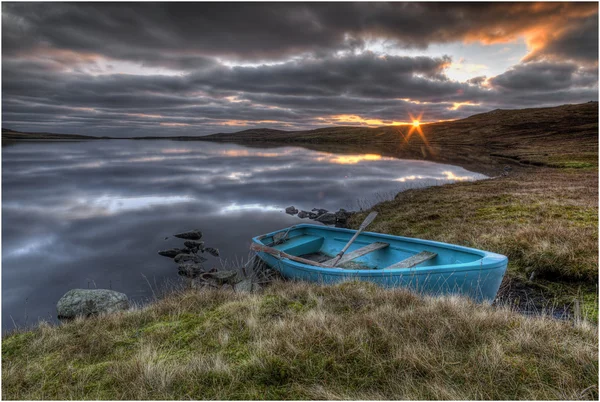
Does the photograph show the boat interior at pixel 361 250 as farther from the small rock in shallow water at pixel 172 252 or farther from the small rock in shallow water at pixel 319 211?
the small rock in shallow water at pixel 319 211

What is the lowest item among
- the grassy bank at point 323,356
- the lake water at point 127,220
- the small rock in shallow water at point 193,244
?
the lake water at point 127,220

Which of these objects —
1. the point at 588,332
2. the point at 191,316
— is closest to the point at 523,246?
the point at 588,332

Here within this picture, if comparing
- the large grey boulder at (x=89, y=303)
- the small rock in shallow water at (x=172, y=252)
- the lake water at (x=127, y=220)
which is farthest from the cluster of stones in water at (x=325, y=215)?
the large grey boulder at (x=89, y=303)

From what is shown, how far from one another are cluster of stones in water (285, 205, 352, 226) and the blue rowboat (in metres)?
7.71

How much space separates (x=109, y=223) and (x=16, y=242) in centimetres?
511

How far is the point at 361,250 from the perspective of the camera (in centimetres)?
1033

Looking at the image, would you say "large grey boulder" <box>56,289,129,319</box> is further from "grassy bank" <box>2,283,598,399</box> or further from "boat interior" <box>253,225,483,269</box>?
"boat interior" <box>253,225,483,269</box>

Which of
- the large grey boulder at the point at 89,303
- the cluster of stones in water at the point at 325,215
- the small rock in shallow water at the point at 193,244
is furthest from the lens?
the cluster of stones in water at the point at 325,215

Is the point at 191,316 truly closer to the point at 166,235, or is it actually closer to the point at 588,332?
the point at 588,332

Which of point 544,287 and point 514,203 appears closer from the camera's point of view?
point 544,287

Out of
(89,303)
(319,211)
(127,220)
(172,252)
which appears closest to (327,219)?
(319,211)

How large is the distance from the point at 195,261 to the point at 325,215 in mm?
9712

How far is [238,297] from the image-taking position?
718 cm

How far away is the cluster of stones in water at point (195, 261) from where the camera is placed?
459 inches
